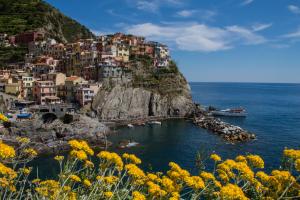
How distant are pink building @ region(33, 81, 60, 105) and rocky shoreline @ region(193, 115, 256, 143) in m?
32.4

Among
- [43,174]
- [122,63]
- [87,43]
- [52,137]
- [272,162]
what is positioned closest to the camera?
[43,174]

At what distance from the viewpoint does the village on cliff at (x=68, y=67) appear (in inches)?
2758

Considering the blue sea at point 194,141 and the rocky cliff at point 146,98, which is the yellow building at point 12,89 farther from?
the blue sea at point 194,141

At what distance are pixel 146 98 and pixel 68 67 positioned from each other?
2473 cm

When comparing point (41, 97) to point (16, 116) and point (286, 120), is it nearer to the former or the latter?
point (16, 116)

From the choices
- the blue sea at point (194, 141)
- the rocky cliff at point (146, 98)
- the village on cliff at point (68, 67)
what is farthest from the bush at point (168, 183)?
the rocky cliff at point (146, 98)

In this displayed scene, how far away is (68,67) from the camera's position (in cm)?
8512

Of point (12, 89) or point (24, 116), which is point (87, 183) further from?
point (12, 89)

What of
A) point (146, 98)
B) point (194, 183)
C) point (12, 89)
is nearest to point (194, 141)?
point (146, 98)

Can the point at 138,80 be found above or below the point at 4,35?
below

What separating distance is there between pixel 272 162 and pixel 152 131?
2671cm

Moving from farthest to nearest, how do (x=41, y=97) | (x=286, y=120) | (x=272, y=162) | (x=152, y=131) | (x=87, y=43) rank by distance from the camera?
(x=87, y=43), (x=286, y=120), (x=41, y=97), (x=152, y=131), (x=272, y=162)

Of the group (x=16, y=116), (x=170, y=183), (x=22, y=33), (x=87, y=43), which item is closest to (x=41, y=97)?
(x=16, y=116)

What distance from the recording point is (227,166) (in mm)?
6164
